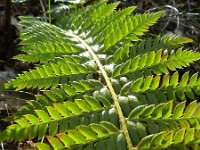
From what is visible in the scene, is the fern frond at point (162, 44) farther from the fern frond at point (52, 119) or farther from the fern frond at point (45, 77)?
the fern frond at point (52, 119)

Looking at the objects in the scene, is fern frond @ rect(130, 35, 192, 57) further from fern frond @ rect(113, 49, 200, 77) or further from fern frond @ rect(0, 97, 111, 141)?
fern frond @ rect(0, 97, 111, 141)

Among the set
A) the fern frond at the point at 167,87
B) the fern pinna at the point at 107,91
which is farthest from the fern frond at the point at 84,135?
the fern frond at the point at 167,87

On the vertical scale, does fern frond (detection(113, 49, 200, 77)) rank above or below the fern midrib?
above

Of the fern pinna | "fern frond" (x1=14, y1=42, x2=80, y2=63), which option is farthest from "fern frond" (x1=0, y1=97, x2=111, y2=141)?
"fern frond" (x1=14, y1=42, x2=80, y2=63)

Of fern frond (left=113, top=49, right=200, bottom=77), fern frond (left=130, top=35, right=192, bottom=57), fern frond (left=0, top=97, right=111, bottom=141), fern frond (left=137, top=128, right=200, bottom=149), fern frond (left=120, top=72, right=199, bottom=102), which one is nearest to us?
fern frond (left=137, top=128, right=200, bottom=149)

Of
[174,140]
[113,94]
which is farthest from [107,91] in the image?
[174,140]

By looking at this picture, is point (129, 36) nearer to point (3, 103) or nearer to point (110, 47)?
point (110, 47)

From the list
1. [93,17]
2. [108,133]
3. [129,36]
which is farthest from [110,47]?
[108,133]

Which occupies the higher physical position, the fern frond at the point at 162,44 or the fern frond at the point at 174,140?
the fern frond at the point at 162,44

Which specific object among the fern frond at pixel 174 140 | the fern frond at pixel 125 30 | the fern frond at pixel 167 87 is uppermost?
the fern frond at pixel 125 30
